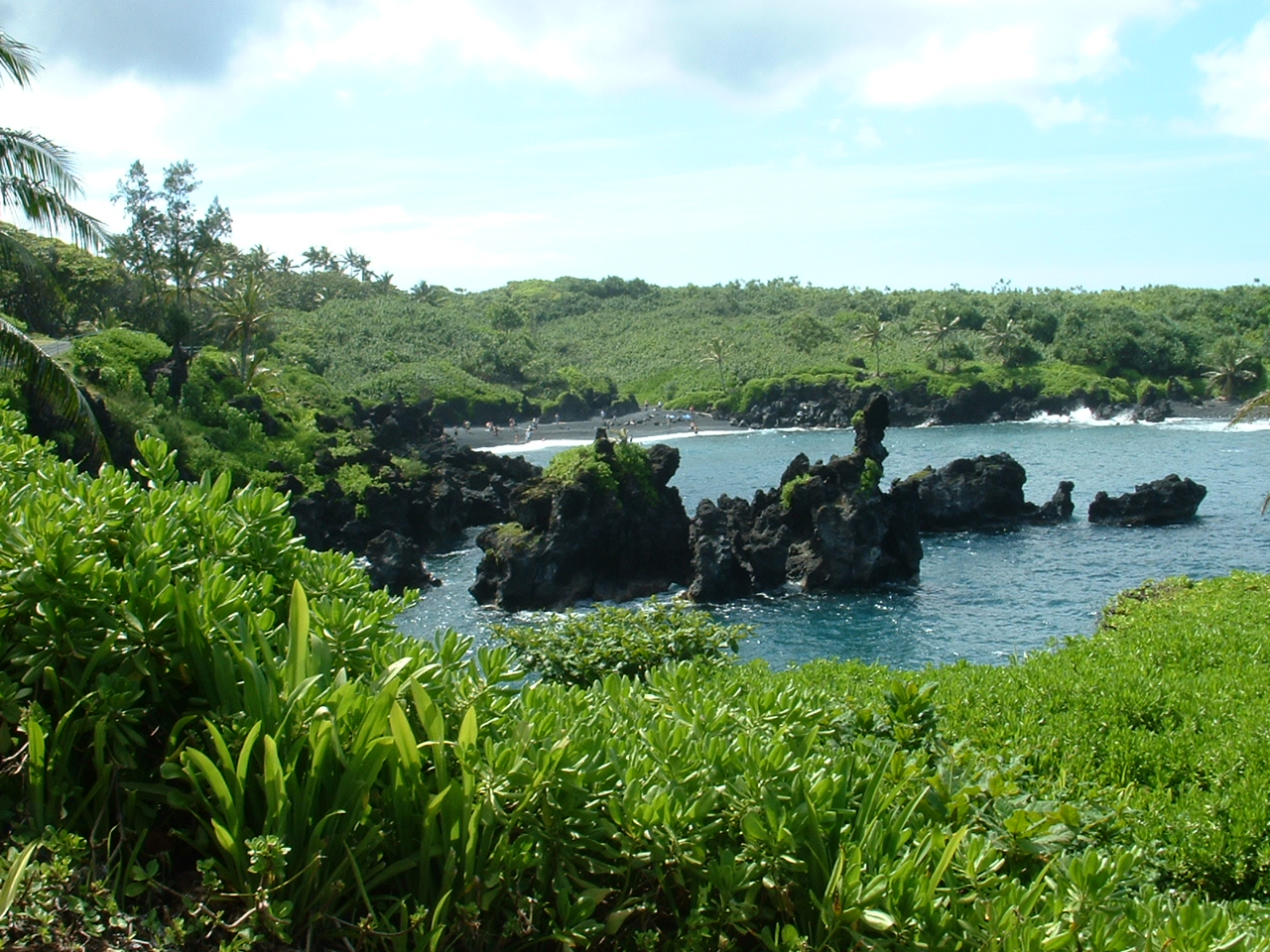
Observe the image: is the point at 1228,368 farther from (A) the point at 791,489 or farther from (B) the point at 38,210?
(B) the point at 38,210

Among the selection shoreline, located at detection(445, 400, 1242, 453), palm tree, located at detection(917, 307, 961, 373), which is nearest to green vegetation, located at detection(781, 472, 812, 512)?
shoreline, located at detection(445, 400, 1242, 453)

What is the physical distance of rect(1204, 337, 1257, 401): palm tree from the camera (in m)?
99.9

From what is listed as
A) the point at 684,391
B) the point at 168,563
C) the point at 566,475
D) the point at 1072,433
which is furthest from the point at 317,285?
the point at 168,563

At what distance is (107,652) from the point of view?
4.50 metres

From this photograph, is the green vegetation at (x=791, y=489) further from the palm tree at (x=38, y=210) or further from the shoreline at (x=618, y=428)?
the shoreline at (x=618, y=428)

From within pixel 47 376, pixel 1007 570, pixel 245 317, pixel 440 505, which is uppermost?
pixel 245 317

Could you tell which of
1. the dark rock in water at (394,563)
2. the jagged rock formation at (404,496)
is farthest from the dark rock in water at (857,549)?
the dark rock in water at (394,563)

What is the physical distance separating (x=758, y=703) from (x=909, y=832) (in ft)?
4.87

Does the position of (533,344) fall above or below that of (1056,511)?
above

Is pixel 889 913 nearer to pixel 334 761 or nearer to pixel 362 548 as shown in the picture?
pixel 334 761

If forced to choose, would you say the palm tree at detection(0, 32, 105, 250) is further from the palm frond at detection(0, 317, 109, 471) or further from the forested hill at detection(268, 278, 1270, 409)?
the forested hill at detection(268, 278, 1270, 409)

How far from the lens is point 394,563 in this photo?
3806 cm

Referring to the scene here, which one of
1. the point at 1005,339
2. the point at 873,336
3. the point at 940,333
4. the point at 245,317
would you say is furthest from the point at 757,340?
the point at 245,317

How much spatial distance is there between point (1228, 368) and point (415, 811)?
111922 millimetres
